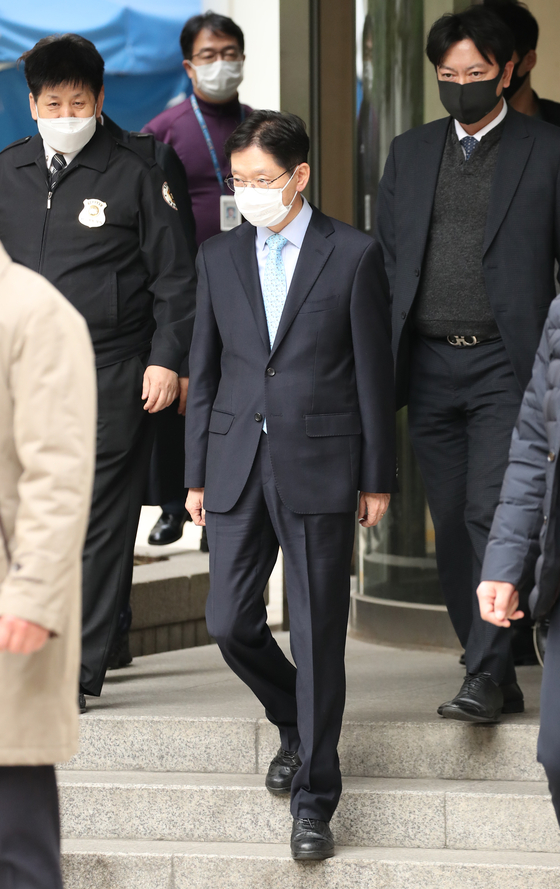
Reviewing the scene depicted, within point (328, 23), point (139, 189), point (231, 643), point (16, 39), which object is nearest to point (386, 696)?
point (231, 643)

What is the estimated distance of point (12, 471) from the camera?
2.43m

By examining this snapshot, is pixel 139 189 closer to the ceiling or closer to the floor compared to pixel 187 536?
closer to the ceiling

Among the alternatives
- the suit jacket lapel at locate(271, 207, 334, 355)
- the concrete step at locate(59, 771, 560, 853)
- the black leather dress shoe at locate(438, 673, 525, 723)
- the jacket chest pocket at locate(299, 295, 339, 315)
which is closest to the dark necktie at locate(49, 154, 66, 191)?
the suit jacket lapel at locate(271, 207, 334, 355)

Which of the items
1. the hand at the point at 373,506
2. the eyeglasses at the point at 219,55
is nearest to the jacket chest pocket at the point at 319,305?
the hand at the point at 373,506

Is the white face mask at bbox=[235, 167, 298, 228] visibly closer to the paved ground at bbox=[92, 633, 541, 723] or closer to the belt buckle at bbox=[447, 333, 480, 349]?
the belt buckle at bbox=[447, 333, 480, 349]

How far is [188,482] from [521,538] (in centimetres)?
135

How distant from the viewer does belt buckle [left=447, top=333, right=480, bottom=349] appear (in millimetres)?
4344

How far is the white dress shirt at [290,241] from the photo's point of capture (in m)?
3.90

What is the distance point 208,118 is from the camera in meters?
6.02

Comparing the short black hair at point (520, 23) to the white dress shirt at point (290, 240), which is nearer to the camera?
the white dress shirt at point (290, 240)

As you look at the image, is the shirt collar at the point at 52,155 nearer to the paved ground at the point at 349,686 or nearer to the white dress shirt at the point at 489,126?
the white dress shirt at the point at 489,126

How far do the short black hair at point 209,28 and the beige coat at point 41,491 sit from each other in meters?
3.88

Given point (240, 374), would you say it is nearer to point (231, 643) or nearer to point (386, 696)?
point (231, 643)

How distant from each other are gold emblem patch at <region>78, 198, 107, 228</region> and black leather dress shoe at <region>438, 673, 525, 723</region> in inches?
75.7
